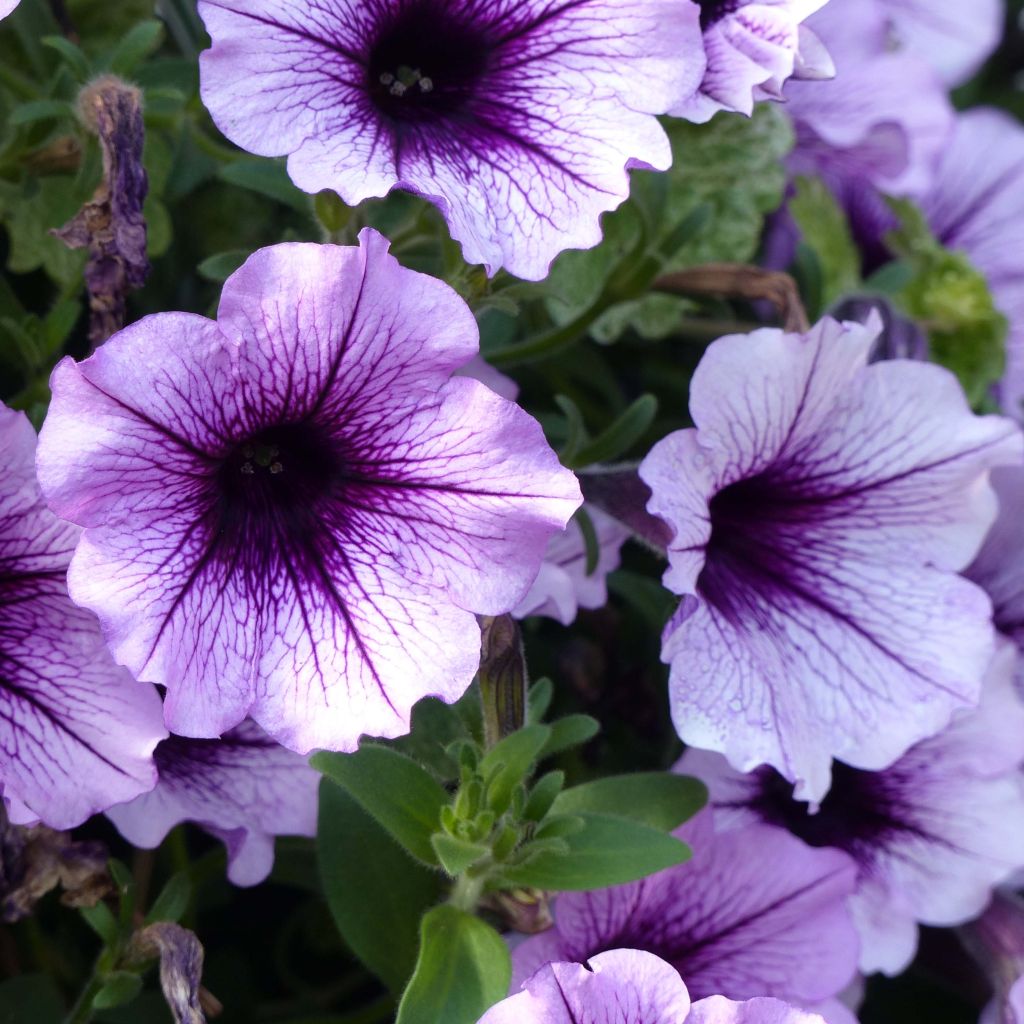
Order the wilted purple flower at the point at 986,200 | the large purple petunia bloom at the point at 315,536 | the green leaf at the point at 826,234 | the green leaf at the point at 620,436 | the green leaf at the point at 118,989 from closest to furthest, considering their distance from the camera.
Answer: the large purple petunia bloom at the point at 315,536 → the green leaf at the point at 118,989 → the green leaf at the point at 620,436 → the green leaf at the point at 826,234 → the wilted purple flower at the point at 986,200

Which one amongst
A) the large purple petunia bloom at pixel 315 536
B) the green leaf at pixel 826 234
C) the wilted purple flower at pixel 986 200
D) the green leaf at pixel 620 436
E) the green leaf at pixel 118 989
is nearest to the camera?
the large purple petunia bloom at pixel 315 536

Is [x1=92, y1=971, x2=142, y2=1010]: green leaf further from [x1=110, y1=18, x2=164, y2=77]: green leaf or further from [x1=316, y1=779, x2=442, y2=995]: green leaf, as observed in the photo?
[x1=110, y1=18, x2=164, y2=77]: green leaf

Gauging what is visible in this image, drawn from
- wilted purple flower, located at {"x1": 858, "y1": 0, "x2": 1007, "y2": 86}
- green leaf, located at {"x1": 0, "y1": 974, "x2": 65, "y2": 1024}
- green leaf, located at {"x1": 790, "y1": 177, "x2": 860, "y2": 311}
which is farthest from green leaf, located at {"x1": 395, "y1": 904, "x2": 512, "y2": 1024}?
wilted purple flower, located at {"x1": 858, "y1": 0, "x2": 1007, "y2": 86}

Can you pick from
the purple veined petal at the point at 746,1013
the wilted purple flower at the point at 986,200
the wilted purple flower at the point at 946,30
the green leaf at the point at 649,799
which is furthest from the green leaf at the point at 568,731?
the wilted purple flower at the point at 946,30

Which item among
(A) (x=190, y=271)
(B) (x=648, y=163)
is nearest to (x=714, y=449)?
(B) (x=648, y=163)

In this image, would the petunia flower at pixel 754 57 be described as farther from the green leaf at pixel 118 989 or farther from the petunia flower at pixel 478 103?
the green leaf at pixel 118 989

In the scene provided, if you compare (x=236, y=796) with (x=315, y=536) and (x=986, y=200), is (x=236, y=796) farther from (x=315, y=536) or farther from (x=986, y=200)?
(x=986, y=200)

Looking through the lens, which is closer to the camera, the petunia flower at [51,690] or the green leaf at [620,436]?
the petunia flower at [51,690]

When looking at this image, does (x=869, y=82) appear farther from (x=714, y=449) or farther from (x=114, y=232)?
(x=114, y=232)
